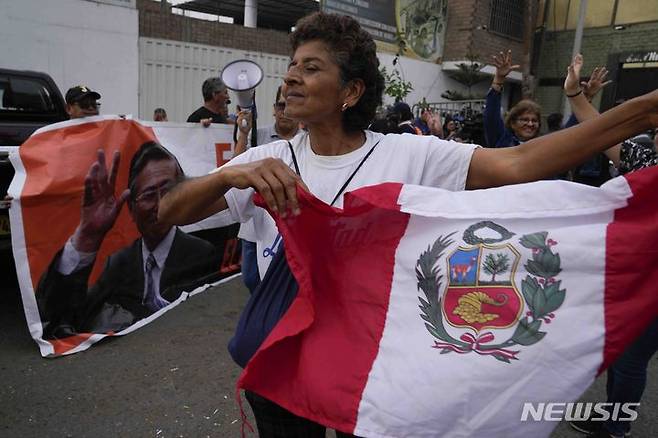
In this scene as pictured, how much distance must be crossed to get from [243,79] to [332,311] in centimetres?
379

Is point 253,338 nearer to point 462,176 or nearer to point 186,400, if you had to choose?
point 462,176

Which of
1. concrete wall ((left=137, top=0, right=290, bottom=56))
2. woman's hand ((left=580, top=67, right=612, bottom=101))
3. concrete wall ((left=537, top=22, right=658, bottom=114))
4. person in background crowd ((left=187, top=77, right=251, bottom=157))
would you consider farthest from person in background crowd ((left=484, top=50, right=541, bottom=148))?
concrete wall ((left=537, top=22, right=658, bottom=114))

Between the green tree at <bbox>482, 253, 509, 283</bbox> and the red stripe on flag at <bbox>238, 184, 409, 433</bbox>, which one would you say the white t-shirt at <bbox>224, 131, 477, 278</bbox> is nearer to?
the red stripe on flag at <bbox>238, 184, 409, 433</bbox>

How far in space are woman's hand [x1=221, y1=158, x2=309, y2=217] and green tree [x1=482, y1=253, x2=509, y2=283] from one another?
532 millimetres

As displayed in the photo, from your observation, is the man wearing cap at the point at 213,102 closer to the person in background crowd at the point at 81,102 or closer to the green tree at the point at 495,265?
the person in background crowd at the point at 81,102

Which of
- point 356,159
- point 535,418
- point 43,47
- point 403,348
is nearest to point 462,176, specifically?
point 356,159

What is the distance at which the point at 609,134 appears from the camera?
1.39 meters

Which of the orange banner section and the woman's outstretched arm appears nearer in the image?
the woman's outstretched arm

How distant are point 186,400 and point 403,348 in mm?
2165

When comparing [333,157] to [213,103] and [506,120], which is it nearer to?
[506,120]

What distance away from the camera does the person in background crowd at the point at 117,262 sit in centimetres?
382

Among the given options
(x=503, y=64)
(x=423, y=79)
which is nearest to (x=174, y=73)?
(x=423, y=79)

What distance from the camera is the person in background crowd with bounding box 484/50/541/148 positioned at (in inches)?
165

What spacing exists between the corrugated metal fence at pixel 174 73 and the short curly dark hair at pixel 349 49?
957 centimetres
